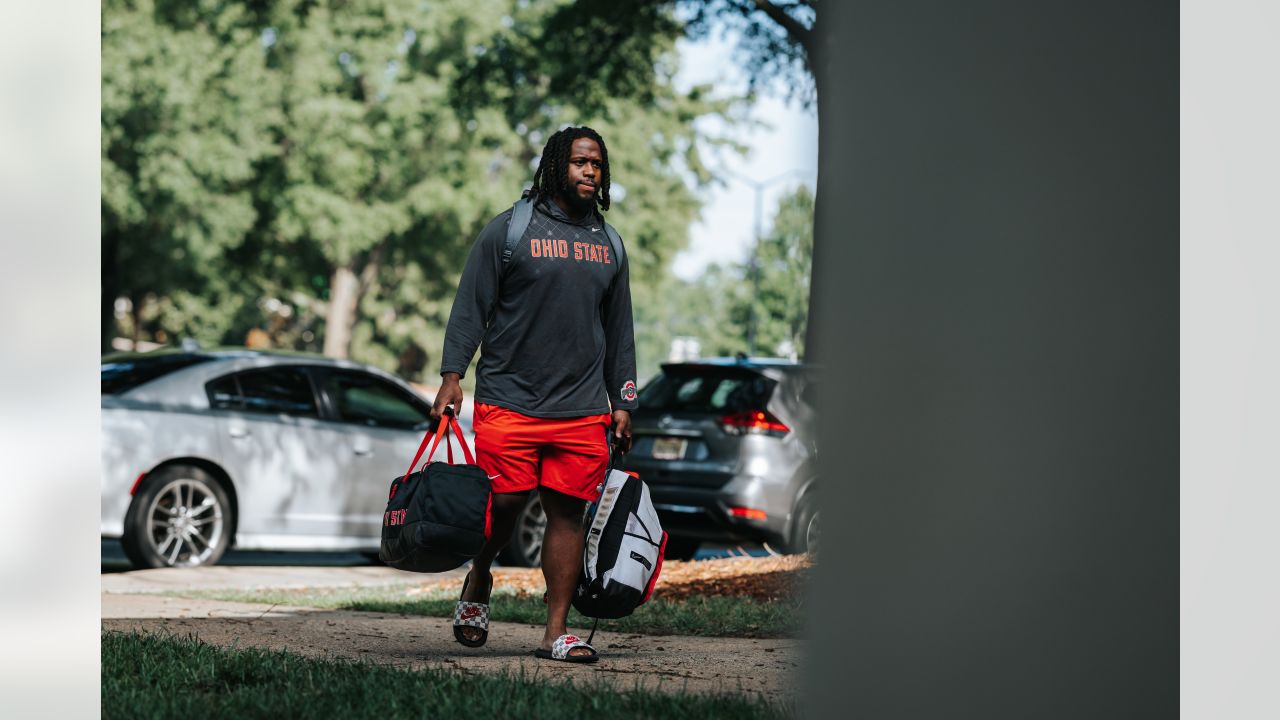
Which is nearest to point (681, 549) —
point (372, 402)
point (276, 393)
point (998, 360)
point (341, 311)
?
point (372, 402)

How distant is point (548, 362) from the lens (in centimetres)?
536

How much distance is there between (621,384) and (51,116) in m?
2.59

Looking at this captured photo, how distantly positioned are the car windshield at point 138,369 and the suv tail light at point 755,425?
3.62 meters

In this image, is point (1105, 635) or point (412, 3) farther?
point (412, 3)

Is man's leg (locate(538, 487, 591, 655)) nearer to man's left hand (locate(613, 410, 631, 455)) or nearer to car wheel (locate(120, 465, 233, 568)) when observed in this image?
man's left hand (locate(613, 410, 631, 455))

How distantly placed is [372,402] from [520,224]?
5.68 metres

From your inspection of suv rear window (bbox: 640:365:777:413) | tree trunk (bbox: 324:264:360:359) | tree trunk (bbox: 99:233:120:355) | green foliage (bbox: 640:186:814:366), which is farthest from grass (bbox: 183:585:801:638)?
tree trunk (bbox: 324:264:360:359)

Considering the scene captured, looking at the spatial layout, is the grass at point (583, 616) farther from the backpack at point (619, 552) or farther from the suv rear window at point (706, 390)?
the suv rear window at point (706, 390)

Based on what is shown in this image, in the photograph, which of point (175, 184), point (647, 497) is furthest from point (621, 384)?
point (175, 184)

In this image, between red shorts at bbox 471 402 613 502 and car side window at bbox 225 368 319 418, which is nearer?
red shorts at bbox 471 402 613 502

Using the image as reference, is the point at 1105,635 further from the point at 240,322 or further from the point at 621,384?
the point at 240,322

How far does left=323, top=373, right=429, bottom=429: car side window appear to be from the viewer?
34.7ft

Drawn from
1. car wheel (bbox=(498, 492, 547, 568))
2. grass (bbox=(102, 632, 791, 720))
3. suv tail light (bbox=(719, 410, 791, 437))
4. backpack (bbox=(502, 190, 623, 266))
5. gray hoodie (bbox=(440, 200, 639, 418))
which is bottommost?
car wheel (bbox=(498, 492, 547, 568))

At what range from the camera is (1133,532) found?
13.0 feet
